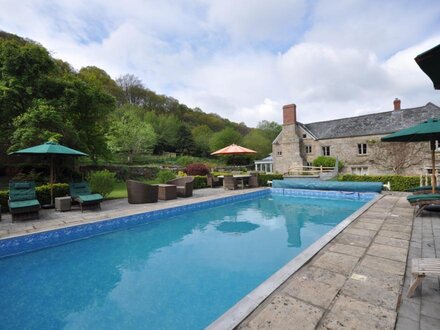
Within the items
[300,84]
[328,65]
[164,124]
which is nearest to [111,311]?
[328,65]

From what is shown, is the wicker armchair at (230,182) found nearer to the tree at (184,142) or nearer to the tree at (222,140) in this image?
the tree at (222,140)

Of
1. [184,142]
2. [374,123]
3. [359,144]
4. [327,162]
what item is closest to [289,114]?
[327,162]

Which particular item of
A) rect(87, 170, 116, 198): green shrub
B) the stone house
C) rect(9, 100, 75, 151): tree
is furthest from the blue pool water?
the stone house

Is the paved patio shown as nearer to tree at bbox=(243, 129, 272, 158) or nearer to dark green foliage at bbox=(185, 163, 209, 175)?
dark green foliage at bbox=(185, 163, 209, 175)

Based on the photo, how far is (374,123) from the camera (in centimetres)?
2102

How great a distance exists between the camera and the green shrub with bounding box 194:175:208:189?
13.0m

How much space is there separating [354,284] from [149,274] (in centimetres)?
312

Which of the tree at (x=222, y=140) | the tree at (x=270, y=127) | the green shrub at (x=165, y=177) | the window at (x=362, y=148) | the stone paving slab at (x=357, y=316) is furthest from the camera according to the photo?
the tree at (x=270, y=127)

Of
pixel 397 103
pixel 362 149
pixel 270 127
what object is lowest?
pixel 362 149

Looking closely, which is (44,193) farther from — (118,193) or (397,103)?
(397,103)

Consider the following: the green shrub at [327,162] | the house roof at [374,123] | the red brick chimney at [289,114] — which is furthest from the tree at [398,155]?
the red brick chimney at [289,114]

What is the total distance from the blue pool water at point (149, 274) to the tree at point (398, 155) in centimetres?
1612

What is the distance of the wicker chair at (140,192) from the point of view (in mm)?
8305

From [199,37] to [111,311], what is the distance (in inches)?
466
